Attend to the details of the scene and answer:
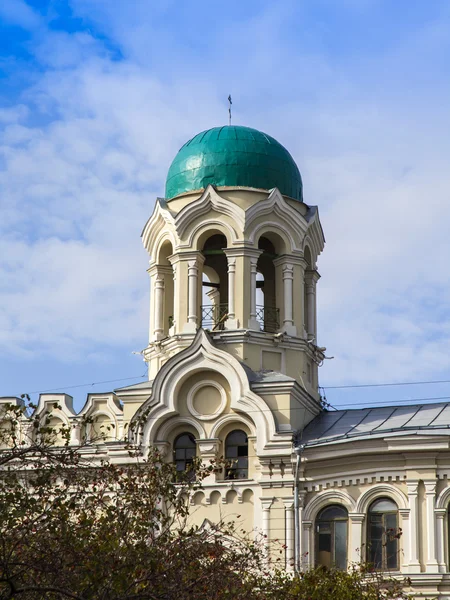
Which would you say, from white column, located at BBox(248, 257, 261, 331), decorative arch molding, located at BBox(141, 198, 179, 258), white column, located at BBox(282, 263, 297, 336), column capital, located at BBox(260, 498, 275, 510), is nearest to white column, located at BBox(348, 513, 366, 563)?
column capital, located at BBox(260, 498, 275, 510)

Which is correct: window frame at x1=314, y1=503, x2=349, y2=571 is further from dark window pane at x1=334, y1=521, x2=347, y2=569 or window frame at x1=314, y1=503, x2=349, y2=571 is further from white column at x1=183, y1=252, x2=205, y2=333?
white column at x1=183, y1=252, x2=205, y2=333

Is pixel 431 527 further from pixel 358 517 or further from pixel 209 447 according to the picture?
pixel 209 447

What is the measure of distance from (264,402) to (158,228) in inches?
274

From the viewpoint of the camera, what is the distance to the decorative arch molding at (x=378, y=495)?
2780 centimetres

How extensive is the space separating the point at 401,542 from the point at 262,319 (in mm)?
8239

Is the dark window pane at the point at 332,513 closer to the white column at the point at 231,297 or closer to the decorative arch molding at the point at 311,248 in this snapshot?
the white column at the point at 231,297

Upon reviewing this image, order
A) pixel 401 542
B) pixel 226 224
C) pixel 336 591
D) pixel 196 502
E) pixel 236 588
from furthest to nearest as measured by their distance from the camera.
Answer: pixel 226 224, pixel 196 502, pixel 401 542, pixel 336 591, pixel 236 588

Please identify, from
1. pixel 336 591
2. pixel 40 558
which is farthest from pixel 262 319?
pixel 40 558

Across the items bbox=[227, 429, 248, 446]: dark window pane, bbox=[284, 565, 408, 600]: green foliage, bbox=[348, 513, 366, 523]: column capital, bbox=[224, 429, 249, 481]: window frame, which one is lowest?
bbox=[284, 565, 408, 600]: green foliage

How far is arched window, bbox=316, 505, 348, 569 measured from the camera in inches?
1110

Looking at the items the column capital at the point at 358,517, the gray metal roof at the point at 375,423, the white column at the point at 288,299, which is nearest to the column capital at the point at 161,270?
the white column at the point at 288,299

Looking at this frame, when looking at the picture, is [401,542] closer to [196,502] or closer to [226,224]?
[196,502]

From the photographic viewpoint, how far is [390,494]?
91.7 feet

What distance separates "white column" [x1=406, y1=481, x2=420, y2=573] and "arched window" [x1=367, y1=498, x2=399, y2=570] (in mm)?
388
